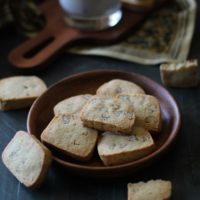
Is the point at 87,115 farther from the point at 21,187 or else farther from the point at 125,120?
the point at 21,187

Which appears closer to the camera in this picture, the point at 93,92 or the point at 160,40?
the point at 93,92

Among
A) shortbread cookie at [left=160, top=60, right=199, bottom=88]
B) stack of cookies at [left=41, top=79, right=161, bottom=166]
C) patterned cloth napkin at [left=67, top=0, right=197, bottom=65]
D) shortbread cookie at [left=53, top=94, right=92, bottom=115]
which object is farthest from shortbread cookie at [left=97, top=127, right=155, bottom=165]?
patterned cloth napkin at [left=67, top=0, right=197, bottom=65]

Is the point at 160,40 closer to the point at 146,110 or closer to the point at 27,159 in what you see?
the point at 146,110

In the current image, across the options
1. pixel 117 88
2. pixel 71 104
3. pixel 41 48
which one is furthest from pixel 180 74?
pixel 41 48

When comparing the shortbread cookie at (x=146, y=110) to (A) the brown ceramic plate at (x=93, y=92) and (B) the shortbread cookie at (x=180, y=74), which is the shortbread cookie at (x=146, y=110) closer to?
(A) the brown ceramic plate at (x=93, y=92)

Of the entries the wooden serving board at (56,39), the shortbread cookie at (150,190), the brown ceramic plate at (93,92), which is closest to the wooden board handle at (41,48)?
the wooden serving board at (56,39)

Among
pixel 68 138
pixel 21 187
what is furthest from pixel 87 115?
pixel 21 187

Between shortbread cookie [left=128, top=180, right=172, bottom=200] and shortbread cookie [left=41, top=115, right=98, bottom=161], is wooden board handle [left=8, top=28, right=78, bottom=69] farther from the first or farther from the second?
shortbread cookie [left=128, top=180, right=172, bottom=200]
